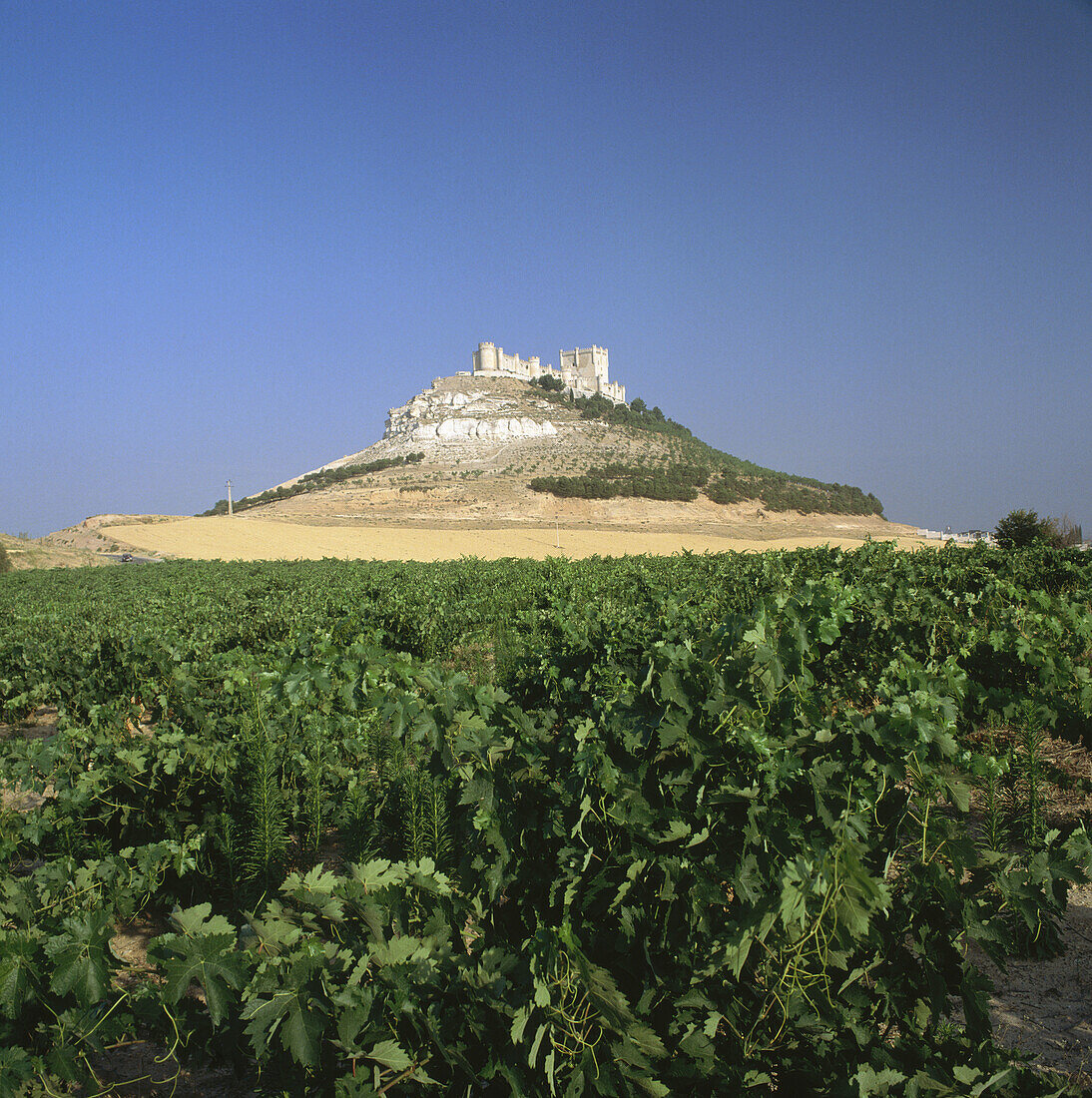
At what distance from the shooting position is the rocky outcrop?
317 feet

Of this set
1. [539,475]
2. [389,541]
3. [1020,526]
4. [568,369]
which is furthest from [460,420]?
[1020,526]

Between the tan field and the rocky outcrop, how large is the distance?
4762 centimetres

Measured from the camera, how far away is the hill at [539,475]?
61.9 metres

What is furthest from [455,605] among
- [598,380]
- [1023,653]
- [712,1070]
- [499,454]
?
[598,380]

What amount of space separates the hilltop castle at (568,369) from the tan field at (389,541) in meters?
73.3

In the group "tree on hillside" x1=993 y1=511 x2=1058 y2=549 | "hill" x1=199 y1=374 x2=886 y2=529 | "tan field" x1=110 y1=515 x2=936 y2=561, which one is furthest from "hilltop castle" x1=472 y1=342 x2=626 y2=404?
"tree on hillside" x1=993 y1=511 x2=1058 y2=549

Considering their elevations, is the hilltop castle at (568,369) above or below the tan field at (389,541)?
above

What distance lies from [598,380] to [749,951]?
138m

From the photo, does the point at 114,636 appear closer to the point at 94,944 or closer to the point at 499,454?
the point at 94,944

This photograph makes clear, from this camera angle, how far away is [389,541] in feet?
140

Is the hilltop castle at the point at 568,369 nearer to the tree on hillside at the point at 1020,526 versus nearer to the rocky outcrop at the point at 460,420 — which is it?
the rocky outcrop at the point at 460,420

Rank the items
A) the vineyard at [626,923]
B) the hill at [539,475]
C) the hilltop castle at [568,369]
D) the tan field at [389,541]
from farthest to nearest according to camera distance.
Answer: the hilltop castle at [568,369]
the hill at [539,475]
the tan field at [389,541]
the vineyard at [626,923]

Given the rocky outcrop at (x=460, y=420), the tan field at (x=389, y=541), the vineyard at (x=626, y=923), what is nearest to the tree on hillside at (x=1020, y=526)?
the tan field at (x=389, y=541)

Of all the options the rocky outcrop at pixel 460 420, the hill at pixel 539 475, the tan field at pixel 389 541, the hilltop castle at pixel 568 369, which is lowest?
the tan field at pixel 389 541
